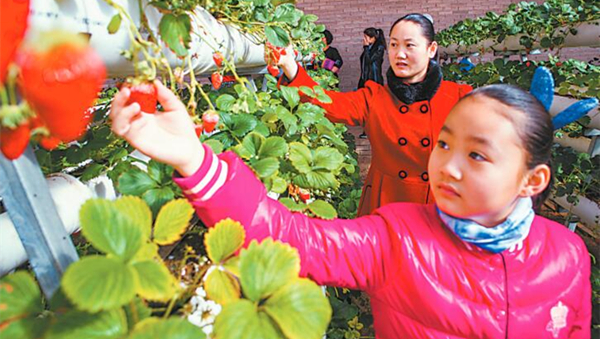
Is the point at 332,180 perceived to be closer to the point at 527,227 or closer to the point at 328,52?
the point at 527,227

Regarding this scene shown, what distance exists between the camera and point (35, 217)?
0.33 metres

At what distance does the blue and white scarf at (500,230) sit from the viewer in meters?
0.61

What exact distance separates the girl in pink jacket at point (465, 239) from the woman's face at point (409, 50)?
2.44ft

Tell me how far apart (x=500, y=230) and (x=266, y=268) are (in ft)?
1.32

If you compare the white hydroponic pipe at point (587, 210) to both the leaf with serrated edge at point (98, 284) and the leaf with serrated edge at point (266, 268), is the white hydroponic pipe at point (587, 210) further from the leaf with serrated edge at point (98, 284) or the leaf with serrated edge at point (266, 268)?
the leaf with serrated edge at point (98, 284)

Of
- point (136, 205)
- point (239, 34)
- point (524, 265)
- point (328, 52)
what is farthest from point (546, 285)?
→ point (328, 52)

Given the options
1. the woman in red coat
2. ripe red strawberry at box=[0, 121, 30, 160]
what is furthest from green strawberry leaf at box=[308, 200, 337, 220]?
the woman in red coat

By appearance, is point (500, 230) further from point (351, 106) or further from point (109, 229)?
point (351, 106)

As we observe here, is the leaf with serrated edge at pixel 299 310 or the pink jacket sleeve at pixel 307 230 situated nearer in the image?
the leaf with serrated edge at pixel 299 310

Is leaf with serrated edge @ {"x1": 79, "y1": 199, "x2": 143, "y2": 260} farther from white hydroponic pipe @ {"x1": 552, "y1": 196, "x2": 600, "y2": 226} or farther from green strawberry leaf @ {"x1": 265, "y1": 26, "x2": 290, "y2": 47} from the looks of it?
white hydroponic pipe @ {"x1": 552, "y1": 196, "x2": 600, "y2": 226}

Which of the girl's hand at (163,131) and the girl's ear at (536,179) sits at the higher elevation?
the girl's hand at (163,131)

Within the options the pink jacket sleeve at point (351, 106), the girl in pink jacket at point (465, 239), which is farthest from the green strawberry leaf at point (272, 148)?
the pink jacket sleeve at point (351, 106)

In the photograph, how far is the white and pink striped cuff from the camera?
48cm

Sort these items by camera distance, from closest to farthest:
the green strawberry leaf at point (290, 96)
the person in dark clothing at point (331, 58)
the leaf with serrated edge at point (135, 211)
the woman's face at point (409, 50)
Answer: the leaf with serrated edge at point (135, 211) → the green strawberry leaf at point (290, 96) → the woman's face at point (409, 50) → the person in dark clothing at point (331, 58)
